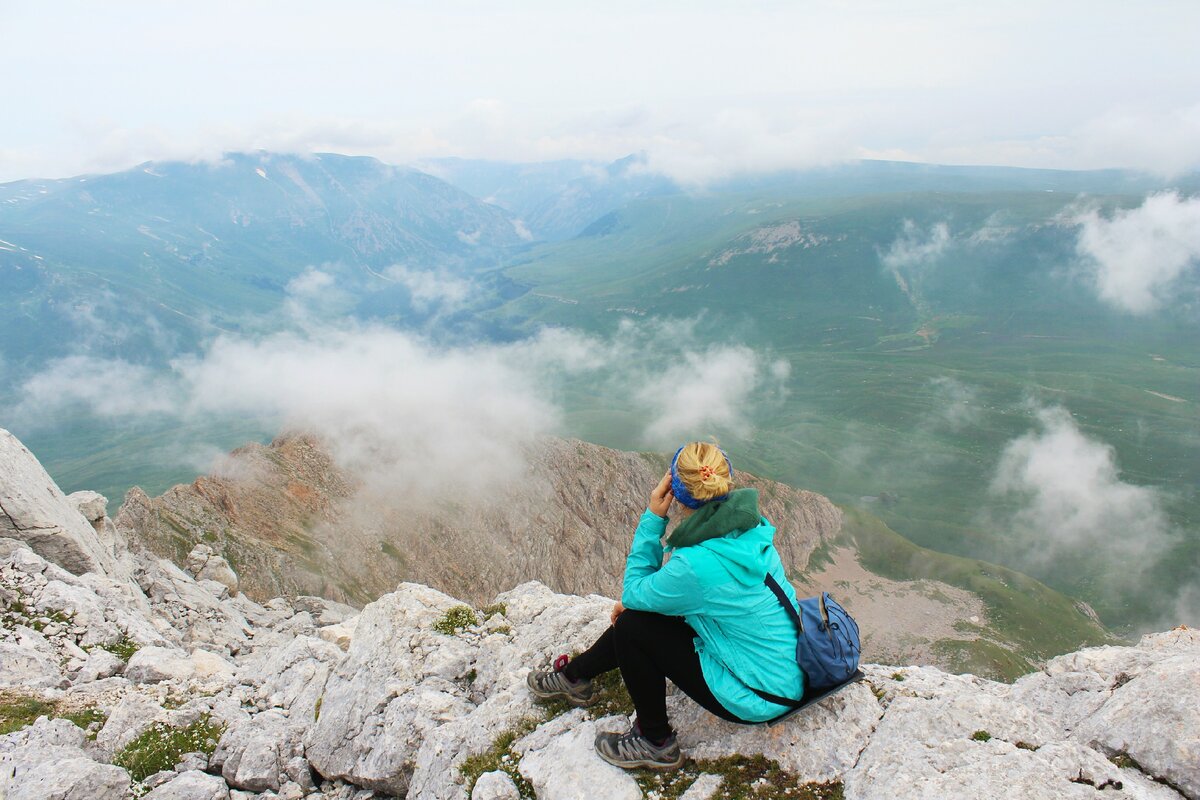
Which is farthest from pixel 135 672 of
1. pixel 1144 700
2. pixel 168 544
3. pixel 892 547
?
pixel 892 547

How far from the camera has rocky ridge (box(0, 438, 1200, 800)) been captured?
7777 millimetres

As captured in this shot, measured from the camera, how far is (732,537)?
746 cm

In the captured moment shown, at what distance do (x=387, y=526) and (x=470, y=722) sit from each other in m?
93.8

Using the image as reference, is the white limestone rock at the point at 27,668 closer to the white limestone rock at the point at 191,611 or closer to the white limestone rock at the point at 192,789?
the white limestone rock at the point at 192,789

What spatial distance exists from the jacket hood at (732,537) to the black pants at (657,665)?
146cm

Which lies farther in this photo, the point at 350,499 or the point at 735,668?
the point at 350,499

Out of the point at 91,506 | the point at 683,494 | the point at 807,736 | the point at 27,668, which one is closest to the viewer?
the point at 683,494

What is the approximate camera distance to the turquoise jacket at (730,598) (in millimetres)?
7367

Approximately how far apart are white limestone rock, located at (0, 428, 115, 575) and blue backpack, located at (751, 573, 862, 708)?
25.5 meters

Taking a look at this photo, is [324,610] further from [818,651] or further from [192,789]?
[818,651]

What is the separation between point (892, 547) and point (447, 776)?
182943 mm

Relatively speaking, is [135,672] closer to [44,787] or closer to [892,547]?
[44,787]

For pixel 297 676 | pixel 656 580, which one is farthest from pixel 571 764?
pixel 297 676

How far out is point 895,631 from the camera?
127 m
